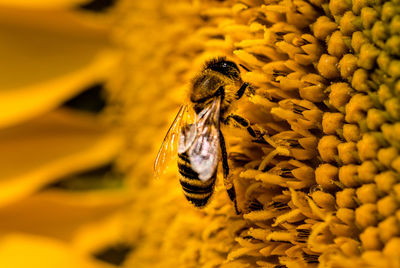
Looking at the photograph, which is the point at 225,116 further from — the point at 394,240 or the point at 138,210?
the point at 138,210

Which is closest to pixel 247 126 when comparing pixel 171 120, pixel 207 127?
pixel 207 127

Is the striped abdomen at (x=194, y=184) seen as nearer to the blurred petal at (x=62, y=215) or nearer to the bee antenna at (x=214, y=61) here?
the bee antenna at (x=214, y=61)

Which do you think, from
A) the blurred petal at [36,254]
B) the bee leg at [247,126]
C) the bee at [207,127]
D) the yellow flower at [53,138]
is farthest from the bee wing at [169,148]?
the blurred petal at [36,254]

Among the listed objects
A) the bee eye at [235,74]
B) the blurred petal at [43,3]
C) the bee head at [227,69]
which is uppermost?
the bee head at [227,69]

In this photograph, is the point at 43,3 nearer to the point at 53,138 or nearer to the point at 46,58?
the point at 46,58

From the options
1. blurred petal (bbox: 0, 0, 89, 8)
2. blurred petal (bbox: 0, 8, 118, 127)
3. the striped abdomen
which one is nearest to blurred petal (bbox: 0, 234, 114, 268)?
blurred petal (bbox: 0, 8, 118, 127)
